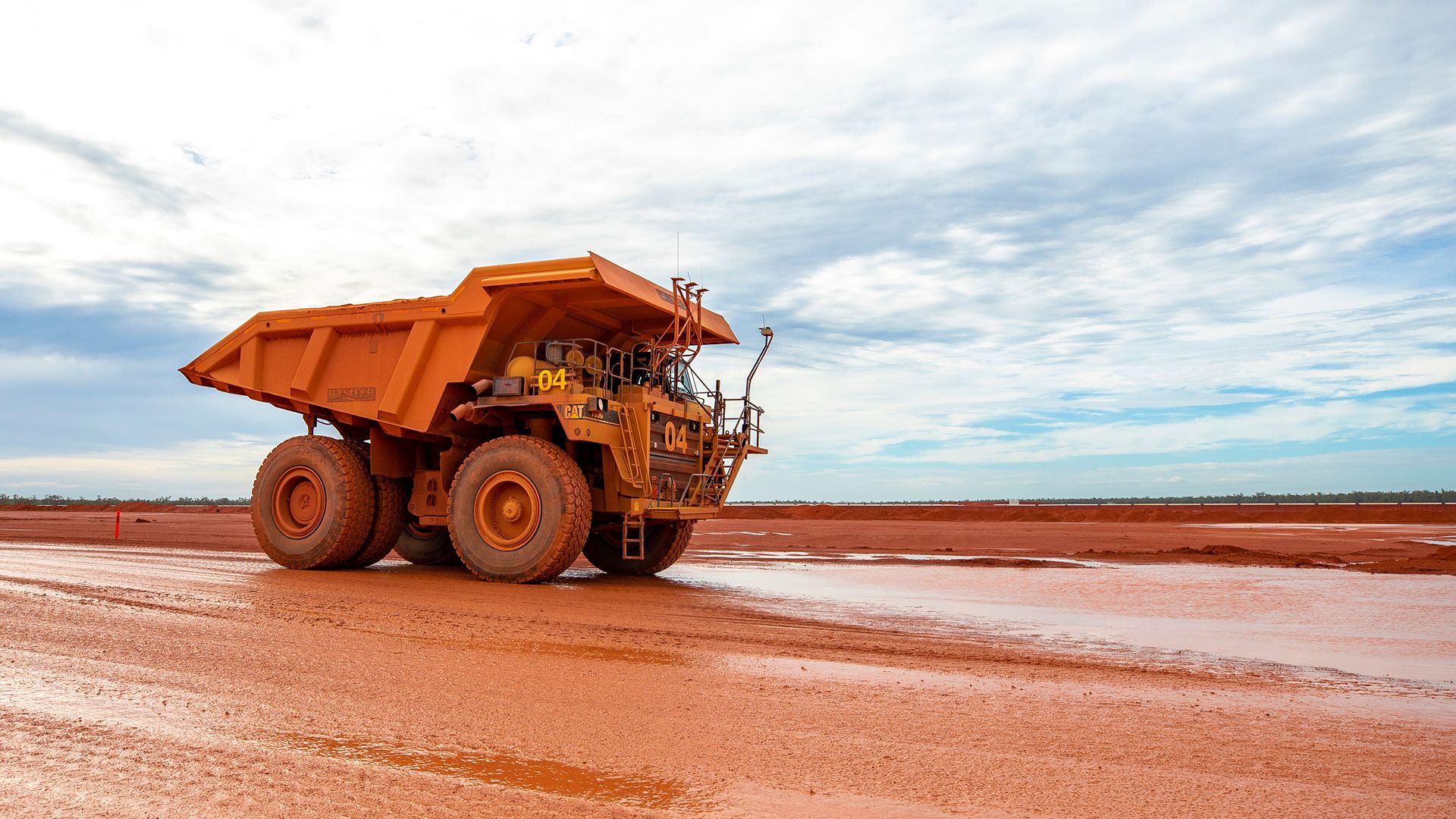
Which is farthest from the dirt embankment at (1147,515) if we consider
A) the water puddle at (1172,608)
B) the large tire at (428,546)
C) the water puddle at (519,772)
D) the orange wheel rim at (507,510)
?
the water puddle at (519,772)

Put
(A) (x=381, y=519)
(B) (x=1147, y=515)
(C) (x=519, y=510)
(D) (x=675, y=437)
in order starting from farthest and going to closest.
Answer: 1. (B) (x=1147, y=515)
2. (A) (x=381, y=519)
3. (D) (x=675, y=437)
4. (C) (x=519, y=510)

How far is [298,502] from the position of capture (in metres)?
12.4

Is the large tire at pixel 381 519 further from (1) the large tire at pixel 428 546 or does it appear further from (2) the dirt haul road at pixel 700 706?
(2) the dirt haul road at pixel 700 706

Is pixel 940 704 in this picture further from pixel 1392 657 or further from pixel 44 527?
pixel 44 527

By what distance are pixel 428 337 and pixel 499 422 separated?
51.0 inches

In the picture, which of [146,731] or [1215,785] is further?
[146,731]

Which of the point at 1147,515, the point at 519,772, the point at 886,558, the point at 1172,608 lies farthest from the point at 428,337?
the point at 1147,515

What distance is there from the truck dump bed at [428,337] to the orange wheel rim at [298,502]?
0.89m

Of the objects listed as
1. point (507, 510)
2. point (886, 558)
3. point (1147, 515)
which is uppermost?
point (507, 510)

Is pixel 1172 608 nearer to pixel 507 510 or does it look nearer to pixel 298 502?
pixel 507 510

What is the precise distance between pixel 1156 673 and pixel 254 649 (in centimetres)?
556

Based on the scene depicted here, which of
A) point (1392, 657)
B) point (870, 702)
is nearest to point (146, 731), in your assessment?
point (870, 702)

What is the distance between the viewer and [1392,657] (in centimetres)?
639

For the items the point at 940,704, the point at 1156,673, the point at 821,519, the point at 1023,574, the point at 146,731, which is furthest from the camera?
the point at 821,519
